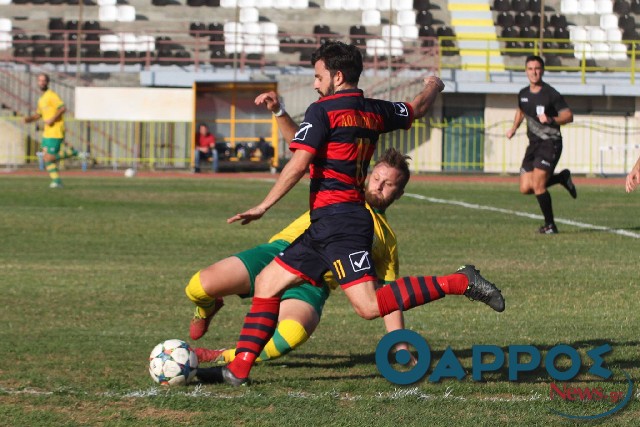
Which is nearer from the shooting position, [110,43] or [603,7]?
[110,43]

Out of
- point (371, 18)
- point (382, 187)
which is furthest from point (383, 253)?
point (371, 18)

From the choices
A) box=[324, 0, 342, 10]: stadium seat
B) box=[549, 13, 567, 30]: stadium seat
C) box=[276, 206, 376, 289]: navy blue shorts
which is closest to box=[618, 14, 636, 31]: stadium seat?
box=[549, 13, 567, 30]: stadium seat

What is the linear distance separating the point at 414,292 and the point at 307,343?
192 centimetres

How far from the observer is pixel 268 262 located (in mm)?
7137

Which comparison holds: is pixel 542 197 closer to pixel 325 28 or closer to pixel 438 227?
pixel 438 227

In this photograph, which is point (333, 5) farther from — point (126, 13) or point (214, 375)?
point (214, 375)

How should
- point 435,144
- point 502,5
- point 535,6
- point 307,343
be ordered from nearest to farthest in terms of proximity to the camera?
point 307,343
point 435,144
point 502,5
point 535,6

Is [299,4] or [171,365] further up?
[299,4]

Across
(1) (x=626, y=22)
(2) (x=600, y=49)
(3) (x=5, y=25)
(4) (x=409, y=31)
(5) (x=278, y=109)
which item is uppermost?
(1) (x=626, y=22)

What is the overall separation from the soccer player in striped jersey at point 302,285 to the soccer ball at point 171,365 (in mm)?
615

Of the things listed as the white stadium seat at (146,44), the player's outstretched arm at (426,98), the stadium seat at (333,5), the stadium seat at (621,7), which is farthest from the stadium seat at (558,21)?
the player's outstretched arm at (426,98)

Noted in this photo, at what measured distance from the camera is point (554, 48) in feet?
133

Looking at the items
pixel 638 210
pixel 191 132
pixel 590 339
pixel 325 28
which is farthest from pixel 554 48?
pixel 590 339

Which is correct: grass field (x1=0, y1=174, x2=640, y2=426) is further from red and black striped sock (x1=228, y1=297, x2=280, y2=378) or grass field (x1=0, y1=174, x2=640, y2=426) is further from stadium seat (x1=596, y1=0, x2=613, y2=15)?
stadium seat (x1=596, y1=0, x2=613, y2=15)
